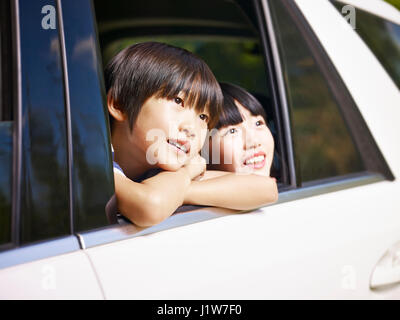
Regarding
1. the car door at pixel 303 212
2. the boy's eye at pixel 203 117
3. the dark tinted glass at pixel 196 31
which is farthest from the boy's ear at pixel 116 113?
the dark tinted glass at pixel 196 31

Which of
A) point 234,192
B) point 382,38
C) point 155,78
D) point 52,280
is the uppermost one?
point 382,38

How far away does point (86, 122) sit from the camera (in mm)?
1143

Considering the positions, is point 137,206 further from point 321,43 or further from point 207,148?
point 321,43

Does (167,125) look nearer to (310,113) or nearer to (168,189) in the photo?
(168,189)

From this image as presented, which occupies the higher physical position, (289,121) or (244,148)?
(289,121)

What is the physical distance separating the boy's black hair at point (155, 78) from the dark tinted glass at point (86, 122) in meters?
0.30

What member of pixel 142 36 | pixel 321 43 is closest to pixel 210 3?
pixel 142 36

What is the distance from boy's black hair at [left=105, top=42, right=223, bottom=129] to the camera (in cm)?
149

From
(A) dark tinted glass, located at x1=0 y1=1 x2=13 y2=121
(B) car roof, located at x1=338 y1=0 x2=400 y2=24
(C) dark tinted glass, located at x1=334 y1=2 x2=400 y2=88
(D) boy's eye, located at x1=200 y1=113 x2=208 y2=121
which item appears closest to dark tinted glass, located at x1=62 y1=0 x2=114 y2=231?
(A) dark tinted glass, located at x1=0 y1=1 x2=13 y2=121

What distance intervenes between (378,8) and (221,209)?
155cm

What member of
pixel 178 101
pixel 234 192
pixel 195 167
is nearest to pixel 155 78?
pixel 178 101

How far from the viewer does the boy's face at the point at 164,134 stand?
1440mm

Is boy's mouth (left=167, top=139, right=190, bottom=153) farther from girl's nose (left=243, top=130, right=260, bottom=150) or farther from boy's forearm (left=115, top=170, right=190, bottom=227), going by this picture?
girl's nose (left=243, top=130, right=260, bottom=150)

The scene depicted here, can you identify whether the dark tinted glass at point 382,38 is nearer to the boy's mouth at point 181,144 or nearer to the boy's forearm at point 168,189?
the boy's mouth at point 181,144
